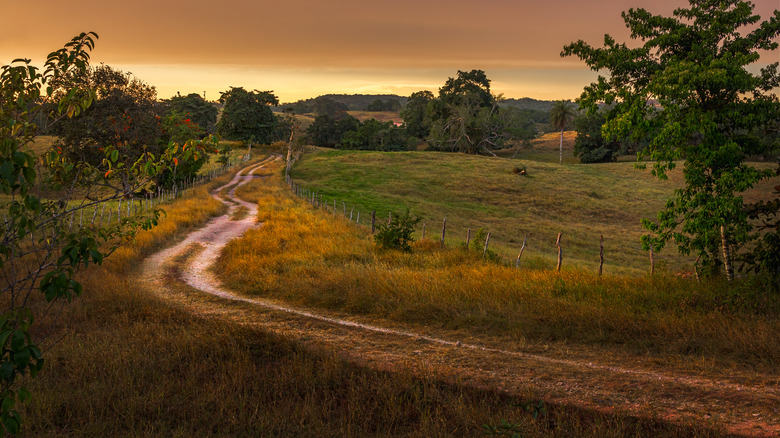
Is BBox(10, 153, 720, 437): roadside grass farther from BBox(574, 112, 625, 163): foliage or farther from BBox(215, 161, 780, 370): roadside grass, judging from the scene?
BBox(574, 112, 625, 163): foliage

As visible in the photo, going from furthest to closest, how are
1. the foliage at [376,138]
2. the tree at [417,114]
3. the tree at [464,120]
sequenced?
the tree at [417,114] < the foliage at [376,138] < the tree at [464,120]

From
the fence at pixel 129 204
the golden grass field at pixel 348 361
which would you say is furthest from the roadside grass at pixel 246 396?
the fence at pixel 129 204

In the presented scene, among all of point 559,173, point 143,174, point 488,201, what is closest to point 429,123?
point 559,173

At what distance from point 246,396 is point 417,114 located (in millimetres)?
112978

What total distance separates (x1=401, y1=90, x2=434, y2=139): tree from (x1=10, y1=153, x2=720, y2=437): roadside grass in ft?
344

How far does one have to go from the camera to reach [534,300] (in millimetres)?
11719

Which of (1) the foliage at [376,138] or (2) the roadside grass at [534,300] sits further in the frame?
(1) the foliage at [376,138]

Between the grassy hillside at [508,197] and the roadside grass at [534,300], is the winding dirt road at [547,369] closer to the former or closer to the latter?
the roadside grass at [534,300]

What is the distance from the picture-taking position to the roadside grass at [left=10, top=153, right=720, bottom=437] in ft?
20.6

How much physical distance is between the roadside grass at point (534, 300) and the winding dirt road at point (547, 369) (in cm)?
61

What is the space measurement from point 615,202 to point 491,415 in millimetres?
55852

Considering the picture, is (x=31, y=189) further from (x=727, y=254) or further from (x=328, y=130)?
(x=328, y=130)

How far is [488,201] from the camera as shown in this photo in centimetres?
5509

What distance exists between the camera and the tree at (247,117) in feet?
314
